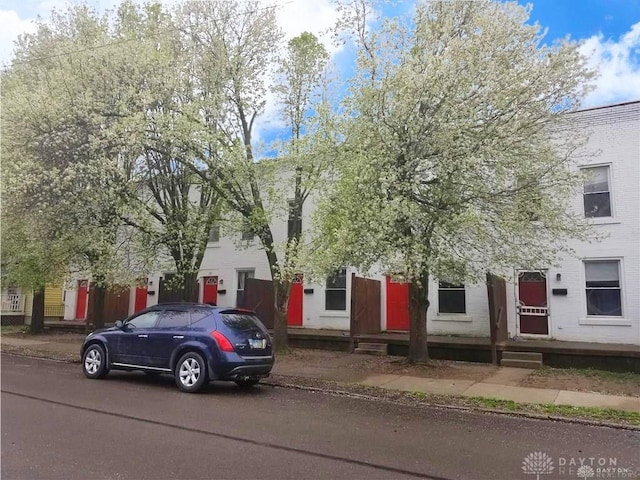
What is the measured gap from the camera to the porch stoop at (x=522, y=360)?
42.1ft

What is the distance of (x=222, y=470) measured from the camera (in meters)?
4.89

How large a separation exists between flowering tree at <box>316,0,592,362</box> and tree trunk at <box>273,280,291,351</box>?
153 inches

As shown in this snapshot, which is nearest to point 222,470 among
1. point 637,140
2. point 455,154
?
point 455,154

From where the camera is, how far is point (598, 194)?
1510cm

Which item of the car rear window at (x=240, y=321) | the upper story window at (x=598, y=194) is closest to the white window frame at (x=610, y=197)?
the upper story window at (x=598, y=194)

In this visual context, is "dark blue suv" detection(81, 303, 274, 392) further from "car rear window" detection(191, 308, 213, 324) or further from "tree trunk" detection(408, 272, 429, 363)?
"tree trunk" detection(408, 272, 429, 363)

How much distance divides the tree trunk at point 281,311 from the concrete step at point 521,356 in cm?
624

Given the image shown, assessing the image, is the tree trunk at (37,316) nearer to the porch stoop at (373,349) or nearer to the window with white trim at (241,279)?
the window with white trim at (241,279)

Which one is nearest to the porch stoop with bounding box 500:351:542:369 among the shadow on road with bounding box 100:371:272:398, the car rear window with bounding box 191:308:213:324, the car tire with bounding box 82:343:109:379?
the shadow on road with bounding box 100:371:272:398

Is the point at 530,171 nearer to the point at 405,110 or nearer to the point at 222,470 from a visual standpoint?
the point at 405,110

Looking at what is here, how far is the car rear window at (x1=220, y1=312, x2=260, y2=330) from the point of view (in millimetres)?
9484

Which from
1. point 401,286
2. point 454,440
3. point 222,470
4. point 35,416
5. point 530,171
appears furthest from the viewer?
point 401,286

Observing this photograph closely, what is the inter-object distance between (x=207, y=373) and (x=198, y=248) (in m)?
6.39

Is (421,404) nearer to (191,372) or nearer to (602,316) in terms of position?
(191,372)
